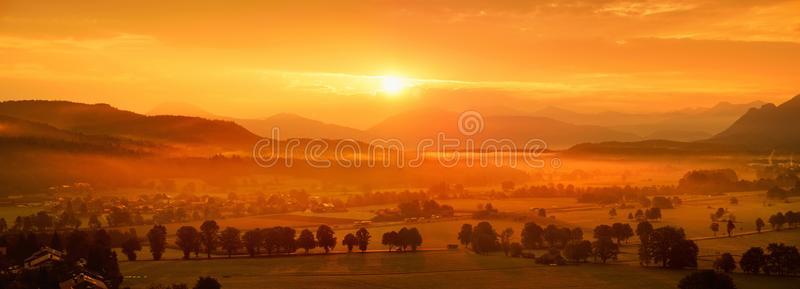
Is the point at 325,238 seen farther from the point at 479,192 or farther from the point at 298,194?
the point at 479,192

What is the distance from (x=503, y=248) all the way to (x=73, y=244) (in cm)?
3918

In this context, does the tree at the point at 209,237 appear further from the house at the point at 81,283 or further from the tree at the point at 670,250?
the tree at the point at 670,250

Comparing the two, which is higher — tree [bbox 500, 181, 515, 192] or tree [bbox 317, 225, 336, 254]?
tree [bbox 500, 181, 515, 192]

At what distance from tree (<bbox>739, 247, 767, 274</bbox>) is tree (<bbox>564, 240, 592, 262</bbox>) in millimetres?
12581

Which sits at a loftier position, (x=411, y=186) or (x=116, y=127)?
(x=116, y=127)

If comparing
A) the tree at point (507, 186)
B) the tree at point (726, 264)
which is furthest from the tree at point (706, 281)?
the tree at point (507, 186)

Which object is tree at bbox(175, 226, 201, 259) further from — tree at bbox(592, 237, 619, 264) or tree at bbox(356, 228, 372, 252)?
tree at bbox(592, 237, 619, 264)

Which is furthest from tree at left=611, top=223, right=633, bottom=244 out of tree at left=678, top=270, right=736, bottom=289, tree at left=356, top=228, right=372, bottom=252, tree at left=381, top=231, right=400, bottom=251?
tree at left=356, top=228, right=372, bottom=252

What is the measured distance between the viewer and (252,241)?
228 feet

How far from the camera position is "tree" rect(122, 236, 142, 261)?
6619 centimetres

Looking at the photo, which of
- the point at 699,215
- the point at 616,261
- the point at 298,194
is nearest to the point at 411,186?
the point at 298,194

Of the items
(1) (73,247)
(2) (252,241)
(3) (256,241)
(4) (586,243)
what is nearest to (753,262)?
(4) (586,243)

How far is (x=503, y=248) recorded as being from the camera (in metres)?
72.1

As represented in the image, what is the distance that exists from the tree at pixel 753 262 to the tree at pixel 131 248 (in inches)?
2044
